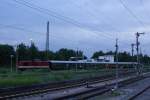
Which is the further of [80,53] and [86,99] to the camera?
[80,53]

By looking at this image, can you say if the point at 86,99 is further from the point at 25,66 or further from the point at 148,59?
the point at 148,59

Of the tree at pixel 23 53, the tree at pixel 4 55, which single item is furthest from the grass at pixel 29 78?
the tree at pixel 23 53

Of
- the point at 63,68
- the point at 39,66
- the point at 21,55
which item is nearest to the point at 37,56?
the point at 21,55

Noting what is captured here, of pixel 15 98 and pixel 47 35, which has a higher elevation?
pixel 47 35

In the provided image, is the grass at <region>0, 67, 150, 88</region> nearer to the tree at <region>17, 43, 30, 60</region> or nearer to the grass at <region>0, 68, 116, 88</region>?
the grass at <region>0, 68, 116, 88</region>

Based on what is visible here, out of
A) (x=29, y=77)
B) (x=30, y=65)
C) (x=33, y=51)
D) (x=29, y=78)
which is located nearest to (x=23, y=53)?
(x=33, y=51)

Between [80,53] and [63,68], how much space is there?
91618 mm

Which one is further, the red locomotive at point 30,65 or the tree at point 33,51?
the tree at point 33,51

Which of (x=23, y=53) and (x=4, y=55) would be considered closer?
(x=4, y=55)

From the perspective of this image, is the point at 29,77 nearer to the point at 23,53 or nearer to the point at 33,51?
the point at 23,53

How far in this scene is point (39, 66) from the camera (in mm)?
86875

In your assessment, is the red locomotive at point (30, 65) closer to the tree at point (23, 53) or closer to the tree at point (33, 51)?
the tree at point (33, 51)

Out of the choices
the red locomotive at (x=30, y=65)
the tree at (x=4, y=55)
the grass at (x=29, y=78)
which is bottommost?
the grass at (x=29, y=78)

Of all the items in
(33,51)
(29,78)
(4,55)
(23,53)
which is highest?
(33,51)
